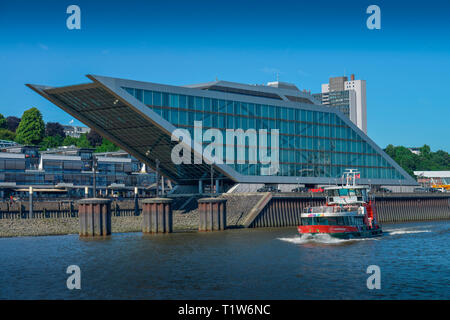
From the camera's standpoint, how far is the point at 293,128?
113938 millimetres

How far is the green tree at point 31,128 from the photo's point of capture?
643 feet

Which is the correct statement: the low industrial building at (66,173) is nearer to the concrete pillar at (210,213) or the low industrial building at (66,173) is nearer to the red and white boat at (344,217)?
the concrete pillar at (210,213)

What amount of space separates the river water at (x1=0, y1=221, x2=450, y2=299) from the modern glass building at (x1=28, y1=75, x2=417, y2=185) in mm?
23168

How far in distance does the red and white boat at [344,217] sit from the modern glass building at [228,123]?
26.6 m

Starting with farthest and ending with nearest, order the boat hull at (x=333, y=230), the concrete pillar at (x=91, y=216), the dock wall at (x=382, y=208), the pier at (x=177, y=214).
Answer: the dock wall at (x=382, y=208), the pier at (x=177, y=214), the concrete pillar at (x=91, y=216), the boat hull at (x=333, y=230)

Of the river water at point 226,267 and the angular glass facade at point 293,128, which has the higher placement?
the angular glass facade at point 293,128

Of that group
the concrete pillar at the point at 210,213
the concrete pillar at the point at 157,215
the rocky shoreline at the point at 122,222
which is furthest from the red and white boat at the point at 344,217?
the concrete pillar at the point at 157,215

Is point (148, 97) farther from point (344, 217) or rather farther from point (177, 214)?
point (344, 217)

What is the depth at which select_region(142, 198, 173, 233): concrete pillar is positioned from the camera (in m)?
84.8

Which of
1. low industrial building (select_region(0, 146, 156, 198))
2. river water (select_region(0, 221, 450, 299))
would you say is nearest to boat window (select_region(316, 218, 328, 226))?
→ river water (select_region(0, 221, 450, 299))

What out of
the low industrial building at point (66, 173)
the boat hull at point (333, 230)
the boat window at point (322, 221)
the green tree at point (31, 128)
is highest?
the green tree at point (31, 128)

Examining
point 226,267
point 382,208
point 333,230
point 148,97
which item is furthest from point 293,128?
point 226,267

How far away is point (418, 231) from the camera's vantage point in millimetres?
86500
